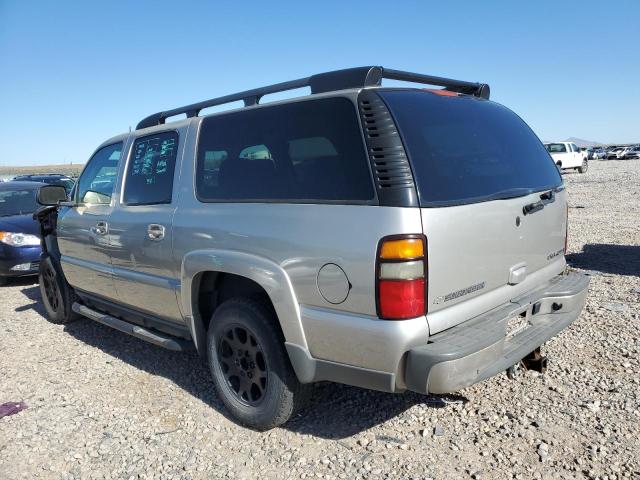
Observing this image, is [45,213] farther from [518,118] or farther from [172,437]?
[518,118]

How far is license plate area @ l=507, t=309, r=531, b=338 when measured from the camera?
2.78m

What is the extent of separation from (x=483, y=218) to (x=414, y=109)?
69 centimetres

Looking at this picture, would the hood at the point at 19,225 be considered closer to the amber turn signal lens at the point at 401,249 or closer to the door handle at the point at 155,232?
the door handle at the point at 155,232

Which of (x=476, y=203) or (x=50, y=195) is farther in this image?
(x=50, y=195)

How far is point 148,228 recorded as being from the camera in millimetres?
3613

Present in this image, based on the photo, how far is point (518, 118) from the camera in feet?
11.9

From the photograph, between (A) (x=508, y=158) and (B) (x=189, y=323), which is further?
(B) (x=189, y=323)

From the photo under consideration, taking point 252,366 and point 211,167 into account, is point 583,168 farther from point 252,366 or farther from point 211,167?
point 252,366

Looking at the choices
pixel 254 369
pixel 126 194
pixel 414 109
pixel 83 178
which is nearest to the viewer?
pixel 414 109

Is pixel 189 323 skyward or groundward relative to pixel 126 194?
groundward

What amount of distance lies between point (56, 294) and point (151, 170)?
2.51 meters

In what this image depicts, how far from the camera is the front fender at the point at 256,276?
8.73 feet

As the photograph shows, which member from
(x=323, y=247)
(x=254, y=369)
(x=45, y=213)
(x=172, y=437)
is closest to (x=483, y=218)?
(x=323, y=247)

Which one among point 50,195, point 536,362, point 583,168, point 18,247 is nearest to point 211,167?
point 50,195
